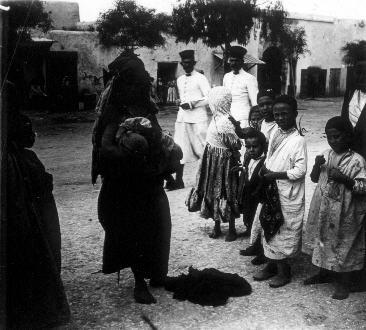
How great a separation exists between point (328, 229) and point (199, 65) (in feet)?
80.3

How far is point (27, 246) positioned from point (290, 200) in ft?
6.68

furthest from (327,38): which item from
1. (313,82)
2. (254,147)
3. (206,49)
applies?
(254,147)

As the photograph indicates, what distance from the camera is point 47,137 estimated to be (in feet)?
45.3

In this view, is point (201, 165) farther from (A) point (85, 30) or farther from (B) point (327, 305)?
(A) point (85, 30)

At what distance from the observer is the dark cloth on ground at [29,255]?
10.8 feet

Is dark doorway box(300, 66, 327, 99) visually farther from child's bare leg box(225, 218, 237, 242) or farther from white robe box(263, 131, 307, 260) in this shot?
white robe box(263, 131, 307, 260)

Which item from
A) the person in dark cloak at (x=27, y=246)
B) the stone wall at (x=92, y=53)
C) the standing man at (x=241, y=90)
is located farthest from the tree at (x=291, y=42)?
the person in dark cloak at (x=27, y=246)

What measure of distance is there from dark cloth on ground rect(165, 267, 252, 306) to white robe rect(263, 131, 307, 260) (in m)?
0.36

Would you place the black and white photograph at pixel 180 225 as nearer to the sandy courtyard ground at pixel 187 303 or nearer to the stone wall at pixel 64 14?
the sandy courtyard ground at pixel 187 303

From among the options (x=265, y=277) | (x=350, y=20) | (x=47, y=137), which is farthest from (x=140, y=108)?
(x=350, y=20)

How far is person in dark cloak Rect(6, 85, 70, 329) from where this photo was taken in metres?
3.28

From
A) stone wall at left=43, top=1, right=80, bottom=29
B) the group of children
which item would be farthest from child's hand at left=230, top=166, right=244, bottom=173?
stone wall at left=43, top=1, right=80, bottom=29

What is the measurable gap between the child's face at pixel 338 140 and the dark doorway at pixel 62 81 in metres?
18.1

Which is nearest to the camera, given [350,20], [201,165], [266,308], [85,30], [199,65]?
[266,308]
